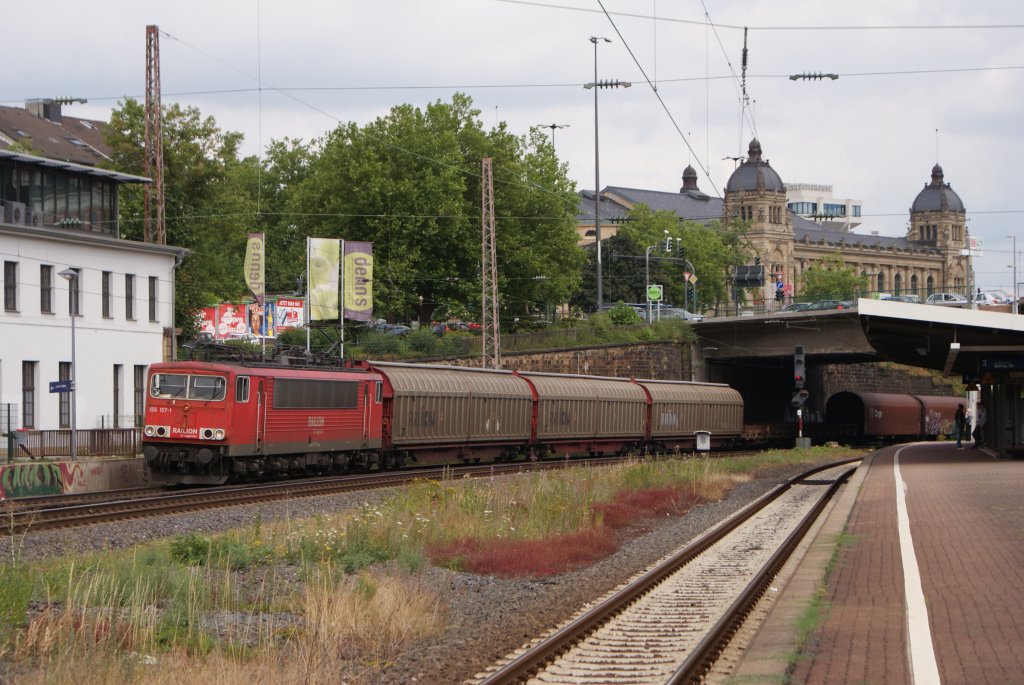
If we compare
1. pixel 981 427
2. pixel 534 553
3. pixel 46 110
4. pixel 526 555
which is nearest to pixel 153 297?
pixel 981 427

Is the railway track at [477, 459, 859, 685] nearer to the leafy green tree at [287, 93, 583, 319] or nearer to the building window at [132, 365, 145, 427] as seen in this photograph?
the building window at [132, 365, 145, 427]

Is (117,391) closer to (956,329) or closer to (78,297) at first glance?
(78,297)

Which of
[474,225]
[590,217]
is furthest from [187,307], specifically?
[590,217]

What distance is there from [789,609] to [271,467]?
64.8ft

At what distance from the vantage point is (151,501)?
2586 cm

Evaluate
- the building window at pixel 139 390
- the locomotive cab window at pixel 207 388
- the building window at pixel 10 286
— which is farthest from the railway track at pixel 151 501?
the building window at pixel 139 390

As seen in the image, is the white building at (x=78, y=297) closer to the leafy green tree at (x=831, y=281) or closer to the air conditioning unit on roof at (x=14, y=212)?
the air conditioning unit on roof at (x=14, y=212)

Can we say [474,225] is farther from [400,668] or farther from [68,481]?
[400,668]

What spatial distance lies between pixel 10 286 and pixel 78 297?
3229 millimetres

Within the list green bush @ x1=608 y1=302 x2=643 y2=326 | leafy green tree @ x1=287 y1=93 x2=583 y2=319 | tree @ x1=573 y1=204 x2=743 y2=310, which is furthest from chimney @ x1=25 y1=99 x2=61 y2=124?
green bush @ x1=608 y1=302 x2=643 y2=326

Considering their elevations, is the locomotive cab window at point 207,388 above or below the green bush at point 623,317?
below

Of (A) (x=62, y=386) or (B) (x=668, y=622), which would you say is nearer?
(B) (x=668, y=622)

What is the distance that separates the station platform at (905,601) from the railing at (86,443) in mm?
21138

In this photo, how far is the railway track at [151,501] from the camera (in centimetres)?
2155
